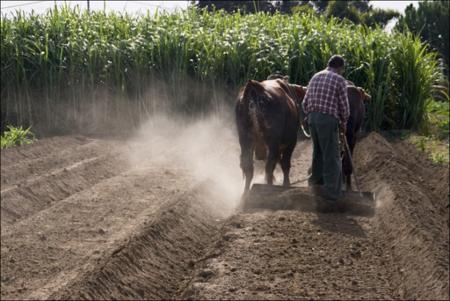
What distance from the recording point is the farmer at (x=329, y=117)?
1030 cm

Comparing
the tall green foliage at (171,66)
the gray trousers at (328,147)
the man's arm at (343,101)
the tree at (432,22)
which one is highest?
the man's arm at (343,101)

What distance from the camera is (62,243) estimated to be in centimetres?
877

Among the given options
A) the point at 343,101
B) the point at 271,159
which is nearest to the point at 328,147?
the point at 343,101

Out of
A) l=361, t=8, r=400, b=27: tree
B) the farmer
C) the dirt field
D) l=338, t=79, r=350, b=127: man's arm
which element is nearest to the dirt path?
the dirt field

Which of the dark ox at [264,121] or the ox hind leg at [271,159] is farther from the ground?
the dark ox at [264,121]

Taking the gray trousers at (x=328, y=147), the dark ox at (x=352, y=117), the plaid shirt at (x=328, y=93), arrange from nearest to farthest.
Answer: the plaid shirt at (x=328, y=93) < the gray trousers at (x=328, y=147) < the dark ox at (x=352, y=117)

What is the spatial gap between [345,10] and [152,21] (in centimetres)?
2398

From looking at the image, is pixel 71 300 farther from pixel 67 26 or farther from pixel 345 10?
pixel 345 10

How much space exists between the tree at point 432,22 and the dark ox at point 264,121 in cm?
3603

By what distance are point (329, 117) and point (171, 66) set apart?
413 inches

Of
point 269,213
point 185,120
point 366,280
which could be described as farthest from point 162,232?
point 185,120

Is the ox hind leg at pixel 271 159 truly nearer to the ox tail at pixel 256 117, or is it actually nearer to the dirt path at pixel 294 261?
the ox tail at pixel 256 117

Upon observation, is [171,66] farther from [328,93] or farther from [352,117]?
[328,93]

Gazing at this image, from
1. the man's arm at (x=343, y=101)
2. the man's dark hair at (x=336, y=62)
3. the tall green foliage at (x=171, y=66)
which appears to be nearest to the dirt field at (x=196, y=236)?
the man's arm at (x=343, y=101)
